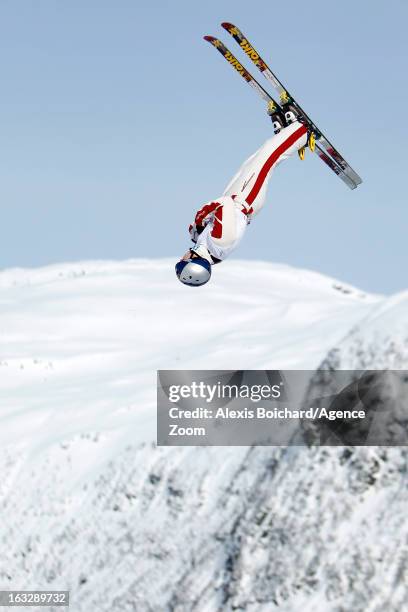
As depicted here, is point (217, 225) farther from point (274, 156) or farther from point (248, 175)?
point (274, 156)

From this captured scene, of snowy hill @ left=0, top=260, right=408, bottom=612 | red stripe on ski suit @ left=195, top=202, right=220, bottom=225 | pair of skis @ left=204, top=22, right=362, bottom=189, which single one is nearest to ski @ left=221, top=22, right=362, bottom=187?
pair of skis @ left=204, top=22, right=362, bottom=189

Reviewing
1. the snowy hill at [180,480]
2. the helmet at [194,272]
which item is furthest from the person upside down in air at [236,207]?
the snowy hill at [180,480]

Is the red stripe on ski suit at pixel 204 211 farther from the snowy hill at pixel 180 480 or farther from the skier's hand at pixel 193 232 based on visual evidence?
the snowy hill at pixel 180 480

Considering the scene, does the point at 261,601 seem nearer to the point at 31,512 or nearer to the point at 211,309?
the point at 31,512

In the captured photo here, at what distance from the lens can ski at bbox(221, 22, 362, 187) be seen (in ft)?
30.6

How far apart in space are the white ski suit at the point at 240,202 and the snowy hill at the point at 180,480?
6680 millimetres

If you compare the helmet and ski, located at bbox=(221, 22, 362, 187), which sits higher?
ski, located at bbox=(221, 22, 362, 187)

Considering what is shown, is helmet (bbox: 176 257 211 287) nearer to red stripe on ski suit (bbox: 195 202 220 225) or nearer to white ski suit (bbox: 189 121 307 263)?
A: white ski suit (bbox: 189 121 307 263)

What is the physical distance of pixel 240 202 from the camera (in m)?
8.77

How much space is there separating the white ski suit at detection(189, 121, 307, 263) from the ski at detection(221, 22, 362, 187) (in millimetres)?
237

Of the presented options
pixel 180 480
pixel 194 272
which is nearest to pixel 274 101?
pixel 194 272

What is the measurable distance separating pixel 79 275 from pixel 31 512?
20.8 meters

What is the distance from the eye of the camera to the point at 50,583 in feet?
63.1

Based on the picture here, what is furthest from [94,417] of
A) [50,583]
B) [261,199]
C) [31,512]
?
[261,199]
